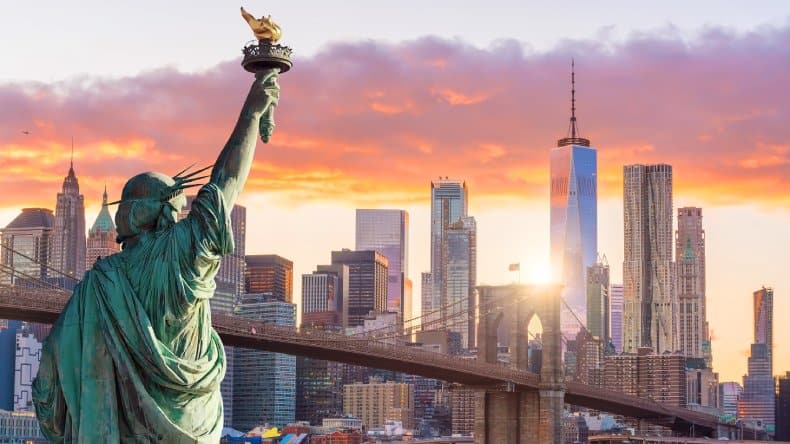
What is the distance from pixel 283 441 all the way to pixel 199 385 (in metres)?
111

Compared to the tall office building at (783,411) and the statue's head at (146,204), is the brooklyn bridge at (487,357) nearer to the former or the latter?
the statue's head at (146,204)

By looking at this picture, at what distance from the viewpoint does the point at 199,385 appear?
8.34 meters

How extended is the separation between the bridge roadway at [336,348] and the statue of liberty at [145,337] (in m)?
34.0

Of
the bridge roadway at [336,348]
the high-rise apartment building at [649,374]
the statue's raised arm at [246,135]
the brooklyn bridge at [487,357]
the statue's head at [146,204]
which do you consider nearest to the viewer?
the statue's head at [146,204]

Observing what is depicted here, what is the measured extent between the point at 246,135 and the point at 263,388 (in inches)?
5784

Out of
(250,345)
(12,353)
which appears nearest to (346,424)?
(12,353)

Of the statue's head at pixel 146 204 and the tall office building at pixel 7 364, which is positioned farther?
the tall office building at pixel 7 364

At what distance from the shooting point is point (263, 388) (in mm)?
154250

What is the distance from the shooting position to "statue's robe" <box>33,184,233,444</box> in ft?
27.0

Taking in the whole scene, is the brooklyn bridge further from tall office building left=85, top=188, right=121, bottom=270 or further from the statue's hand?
tall office building left=85, top=188, right=121, bottom=270

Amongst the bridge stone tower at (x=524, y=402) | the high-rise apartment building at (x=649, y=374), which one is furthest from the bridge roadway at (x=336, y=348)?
the high-rise apartment building at (x=649, y=374)

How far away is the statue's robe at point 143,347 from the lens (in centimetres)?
822

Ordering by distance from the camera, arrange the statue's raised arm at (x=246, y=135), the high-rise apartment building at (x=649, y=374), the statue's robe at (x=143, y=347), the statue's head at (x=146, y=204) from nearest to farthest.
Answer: the statue's robe at (x=143, y=347), the statue's head at (x=146, y=204), the statue's raised arm at (x=246, y=135), the high-rise apartment building at (x=649, y=374)

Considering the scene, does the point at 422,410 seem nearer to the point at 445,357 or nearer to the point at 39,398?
the point at 445,357
